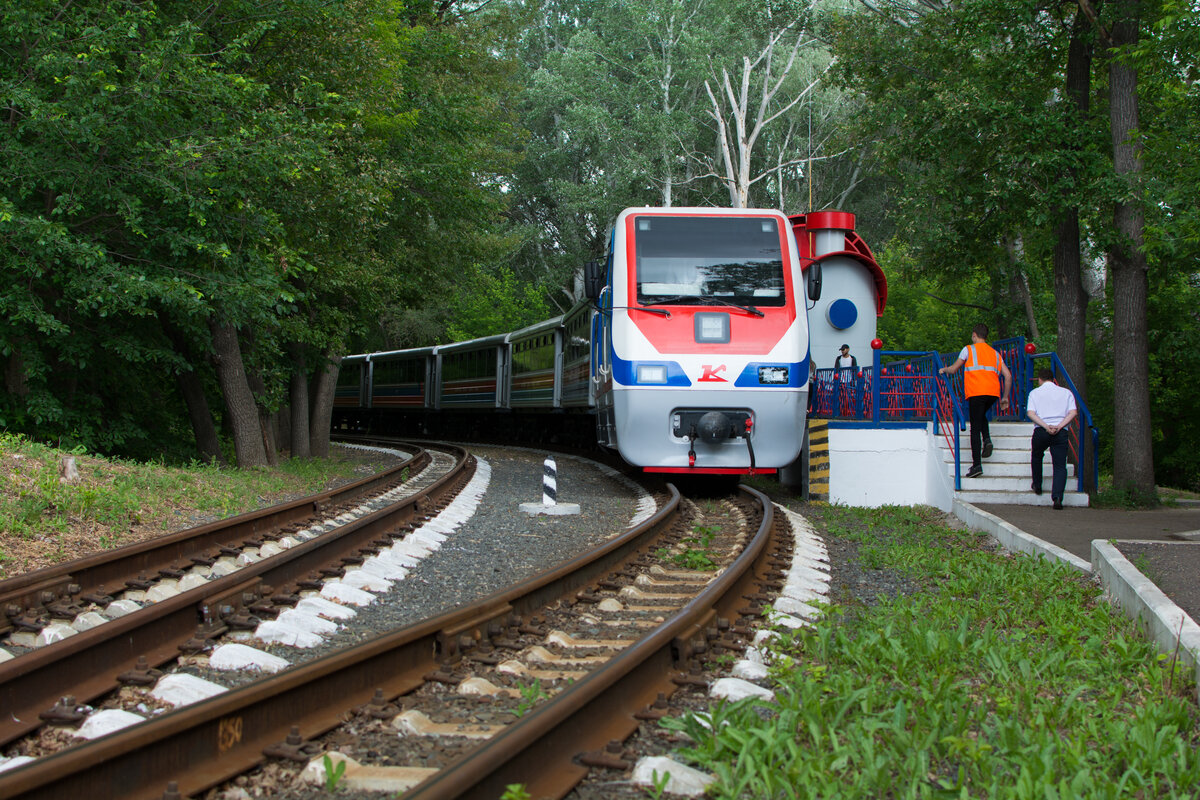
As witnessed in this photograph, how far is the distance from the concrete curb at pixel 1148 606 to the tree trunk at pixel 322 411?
18.6 metres

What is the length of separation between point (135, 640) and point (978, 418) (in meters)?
9.71

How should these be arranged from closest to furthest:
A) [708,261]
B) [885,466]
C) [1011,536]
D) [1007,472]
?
[1011,536] → [708,261] → [1007,472] → [885,466]

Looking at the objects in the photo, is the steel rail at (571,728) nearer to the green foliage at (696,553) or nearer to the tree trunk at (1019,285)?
the green foliage at (696,553)

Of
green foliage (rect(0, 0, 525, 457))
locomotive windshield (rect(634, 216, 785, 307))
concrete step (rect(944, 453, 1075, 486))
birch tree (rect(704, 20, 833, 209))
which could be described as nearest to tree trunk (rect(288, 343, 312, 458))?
green foliage (rect(0, 0, 525, 457))

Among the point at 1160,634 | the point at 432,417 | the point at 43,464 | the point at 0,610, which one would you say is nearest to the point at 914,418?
the point at 1160,634

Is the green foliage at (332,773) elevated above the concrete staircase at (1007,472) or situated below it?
below

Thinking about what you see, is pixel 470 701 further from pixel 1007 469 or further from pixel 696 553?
pixel 1007 469

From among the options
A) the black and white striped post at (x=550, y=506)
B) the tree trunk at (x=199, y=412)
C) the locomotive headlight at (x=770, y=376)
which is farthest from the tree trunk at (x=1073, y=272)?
the tree trunk at (x=199, y=412)

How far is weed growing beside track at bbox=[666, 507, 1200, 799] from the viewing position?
341 centimetres

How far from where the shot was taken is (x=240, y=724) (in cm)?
359

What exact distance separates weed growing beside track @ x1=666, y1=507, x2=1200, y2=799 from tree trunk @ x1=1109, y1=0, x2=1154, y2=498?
8.96 meters

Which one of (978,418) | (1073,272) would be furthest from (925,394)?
(1073,272)

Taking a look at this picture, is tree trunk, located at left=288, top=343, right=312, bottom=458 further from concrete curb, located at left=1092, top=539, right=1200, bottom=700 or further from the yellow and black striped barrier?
concrete curb, located at left=1092, top=539, right=1200, bottom=700

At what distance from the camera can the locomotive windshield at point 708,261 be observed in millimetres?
12234
